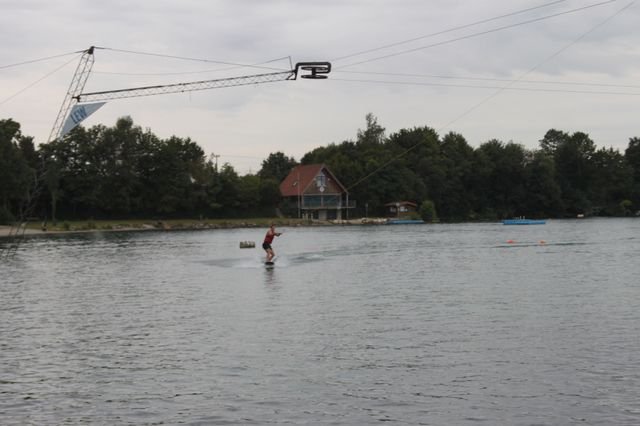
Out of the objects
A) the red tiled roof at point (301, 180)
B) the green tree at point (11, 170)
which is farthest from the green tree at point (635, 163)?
the green tree at point (11, 170)

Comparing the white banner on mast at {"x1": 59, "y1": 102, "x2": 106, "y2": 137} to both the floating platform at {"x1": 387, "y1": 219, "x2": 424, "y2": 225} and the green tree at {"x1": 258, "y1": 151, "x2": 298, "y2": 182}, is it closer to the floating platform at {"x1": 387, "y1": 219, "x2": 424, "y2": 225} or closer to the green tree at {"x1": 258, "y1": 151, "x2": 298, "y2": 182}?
the floating platform at {"x1": 387, "y1": 219, "x2": 424, "y2": 225}

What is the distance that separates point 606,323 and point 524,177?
499ft

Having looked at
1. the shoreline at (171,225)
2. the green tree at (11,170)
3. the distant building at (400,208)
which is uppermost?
the green tree at (11,170)

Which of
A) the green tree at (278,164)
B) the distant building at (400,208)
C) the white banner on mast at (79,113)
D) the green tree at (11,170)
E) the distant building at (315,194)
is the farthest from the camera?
the green tree at (278,164)

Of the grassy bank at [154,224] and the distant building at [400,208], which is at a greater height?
the distant building at [400,208]

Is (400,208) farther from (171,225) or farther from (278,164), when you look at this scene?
(171,225)

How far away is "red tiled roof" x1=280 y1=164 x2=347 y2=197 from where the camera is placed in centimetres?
15225

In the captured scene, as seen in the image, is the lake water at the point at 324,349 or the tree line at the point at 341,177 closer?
the lake water at the point at 324,349

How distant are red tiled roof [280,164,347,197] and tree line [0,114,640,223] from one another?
3.99 m

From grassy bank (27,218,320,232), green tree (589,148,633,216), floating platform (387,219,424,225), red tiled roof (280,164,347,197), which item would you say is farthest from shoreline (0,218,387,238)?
green tree (589,148,633,216)

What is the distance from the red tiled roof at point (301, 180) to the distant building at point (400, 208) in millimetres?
12026

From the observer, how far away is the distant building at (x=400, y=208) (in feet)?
522

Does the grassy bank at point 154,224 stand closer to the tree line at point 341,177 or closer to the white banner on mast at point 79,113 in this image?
the tree line at point 341,177

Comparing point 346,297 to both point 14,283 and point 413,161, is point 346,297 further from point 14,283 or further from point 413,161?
point 413,161
